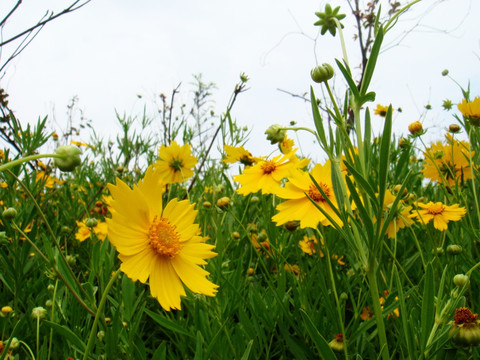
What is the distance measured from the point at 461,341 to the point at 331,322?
375mm

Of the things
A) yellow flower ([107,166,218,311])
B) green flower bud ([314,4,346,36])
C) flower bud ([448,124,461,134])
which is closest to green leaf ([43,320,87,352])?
yellow flower ([107,166,218,311])

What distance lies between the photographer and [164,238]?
68 cm

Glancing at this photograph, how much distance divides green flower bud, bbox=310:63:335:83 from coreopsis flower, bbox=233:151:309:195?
43 cm

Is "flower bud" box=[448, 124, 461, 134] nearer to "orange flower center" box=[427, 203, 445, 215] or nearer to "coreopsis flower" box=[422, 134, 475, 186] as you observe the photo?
"coreopsis flower" box=[422, 134, 475, 186]

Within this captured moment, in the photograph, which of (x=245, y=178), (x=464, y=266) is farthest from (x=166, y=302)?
(x=464, y=266)

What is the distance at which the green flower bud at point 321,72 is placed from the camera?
2.37 ft

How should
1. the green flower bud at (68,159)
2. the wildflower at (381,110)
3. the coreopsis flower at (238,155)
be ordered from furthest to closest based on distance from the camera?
1. the wildflower at (381,110)
2. the coreopsis flower at (238,155)
3. the green flower bud at (68,159)

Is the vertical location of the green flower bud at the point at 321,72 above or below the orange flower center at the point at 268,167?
below

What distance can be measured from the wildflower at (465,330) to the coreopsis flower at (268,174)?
56cm

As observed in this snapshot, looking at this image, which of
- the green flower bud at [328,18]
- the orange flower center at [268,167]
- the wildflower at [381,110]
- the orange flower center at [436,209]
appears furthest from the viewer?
the wildflower at [381,110]

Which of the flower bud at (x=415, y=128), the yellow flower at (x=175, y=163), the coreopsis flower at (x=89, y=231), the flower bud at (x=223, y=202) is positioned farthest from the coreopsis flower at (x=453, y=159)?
the coreopsis flower at (x=89, y=231)

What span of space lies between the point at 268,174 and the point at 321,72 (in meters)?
0.56

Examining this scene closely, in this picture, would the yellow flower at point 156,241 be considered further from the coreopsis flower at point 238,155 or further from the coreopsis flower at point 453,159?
the coreopsis flower at point 453,159

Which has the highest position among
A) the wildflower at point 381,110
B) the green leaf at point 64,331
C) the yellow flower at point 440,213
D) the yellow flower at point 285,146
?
the wildflower at point 381,110
